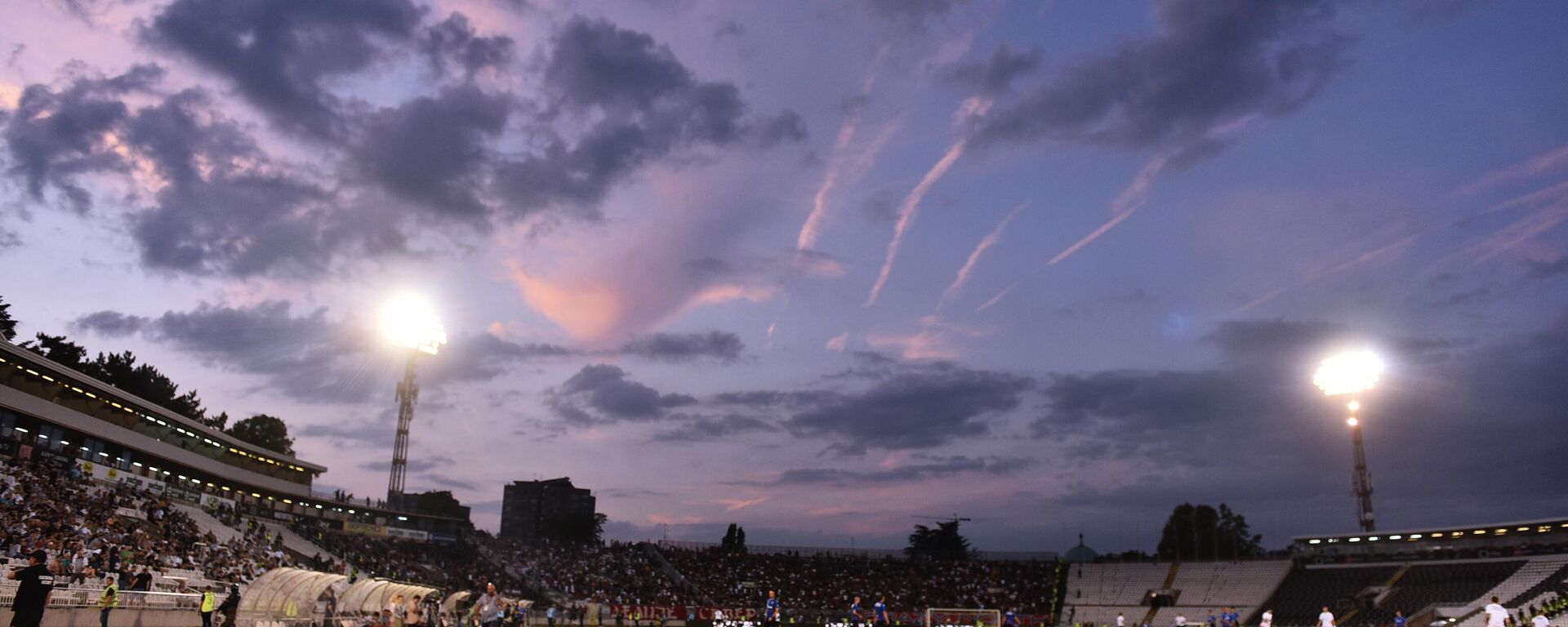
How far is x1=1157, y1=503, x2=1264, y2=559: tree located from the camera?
12775 centimetres

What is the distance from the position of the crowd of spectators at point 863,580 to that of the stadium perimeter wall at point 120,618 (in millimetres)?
55226

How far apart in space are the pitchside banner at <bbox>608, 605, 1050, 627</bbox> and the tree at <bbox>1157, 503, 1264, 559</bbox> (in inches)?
2261

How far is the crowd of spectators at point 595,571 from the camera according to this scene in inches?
3172

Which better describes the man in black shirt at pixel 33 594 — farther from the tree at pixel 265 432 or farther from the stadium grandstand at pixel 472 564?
the tree at pixel 265 432

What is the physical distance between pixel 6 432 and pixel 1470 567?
86645 mm

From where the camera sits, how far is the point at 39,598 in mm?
15719

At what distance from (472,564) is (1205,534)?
92970mm

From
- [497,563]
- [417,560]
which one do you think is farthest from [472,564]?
[417,560]

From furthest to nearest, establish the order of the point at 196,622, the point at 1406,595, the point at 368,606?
1. the point at 1406,595
2. the point at 368,606
3. the point at 196,622

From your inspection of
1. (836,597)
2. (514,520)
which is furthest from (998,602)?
(514,520)

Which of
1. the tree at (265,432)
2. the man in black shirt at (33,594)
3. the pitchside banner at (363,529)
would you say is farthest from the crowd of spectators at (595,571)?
the man in black shirt at (33,594)

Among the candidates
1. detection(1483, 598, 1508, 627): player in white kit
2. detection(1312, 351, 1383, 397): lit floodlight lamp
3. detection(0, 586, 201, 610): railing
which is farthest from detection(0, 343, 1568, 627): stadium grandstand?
detection(1483, 598, 1508, 627): player in white kit

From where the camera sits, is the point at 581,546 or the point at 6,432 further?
the point at 581,546

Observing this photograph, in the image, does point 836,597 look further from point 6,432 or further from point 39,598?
point 39,598
